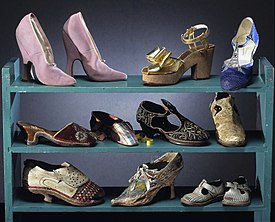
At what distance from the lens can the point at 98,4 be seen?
202 inches

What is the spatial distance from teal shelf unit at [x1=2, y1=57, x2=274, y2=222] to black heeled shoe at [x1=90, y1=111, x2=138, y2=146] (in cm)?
4

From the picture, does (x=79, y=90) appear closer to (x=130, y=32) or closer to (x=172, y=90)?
(x=172, y=90)

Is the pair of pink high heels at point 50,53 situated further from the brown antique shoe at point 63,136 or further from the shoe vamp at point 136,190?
the shoe vamp at point 136,190

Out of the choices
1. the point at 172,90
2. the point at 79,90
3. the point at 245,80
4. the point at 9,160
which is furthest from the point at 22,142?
the point at 245,80

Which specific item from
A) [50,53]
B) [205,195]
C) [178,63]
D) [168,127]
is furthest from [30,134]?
[205,195]

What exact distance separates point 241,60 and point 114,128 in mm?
684

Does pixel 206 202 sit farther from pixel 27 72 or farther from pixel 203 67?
pixel 27 72

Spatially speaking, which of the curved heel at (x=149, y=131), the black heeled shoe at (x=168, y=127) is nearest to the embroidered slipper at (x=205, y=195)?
the black heeled shoe at (x=168, y=127)

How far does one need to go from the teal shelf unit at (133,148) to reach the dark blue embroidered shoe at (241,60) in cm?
5

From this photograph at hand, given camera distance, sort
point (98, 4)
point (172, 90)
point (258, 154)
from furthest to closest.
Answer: point (98, 4) → point (258, 154) → point (172, 90)

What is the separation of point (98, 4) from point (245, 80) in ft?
3.55

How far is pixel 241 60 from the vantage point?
4.60 meters

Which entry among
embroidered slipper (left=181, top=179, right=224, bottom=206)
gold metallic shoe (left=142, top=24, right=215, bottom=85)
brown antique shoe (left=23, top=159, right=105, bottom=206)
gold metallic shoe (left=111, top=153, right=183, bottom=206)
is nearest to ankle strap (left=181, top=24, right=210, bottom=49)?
gold metallic shoe (left=142, top=24, right=215, bottom=85)

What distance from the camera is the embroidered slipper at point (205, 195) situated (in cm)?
452
